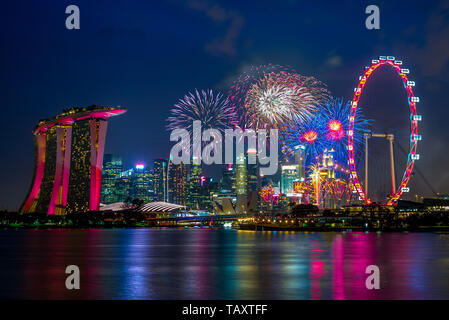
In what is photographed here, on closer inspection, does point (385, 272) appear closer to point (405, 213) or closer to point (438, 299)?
point (438, 299)

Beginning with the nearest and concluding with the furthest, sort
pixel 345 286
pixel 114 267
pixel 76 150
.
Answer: pixel 345 286 → pixel 114 267 → pixel 76 150

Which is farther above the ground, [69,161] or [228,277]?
[69,161]

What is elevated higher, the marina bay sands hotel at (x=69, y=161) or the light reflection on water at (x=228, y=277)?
the marina bay sands hotel at (x=69, y=161)

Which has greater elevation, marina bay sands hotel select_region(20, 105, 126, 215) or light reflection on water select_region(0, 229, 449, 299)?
marina bay sands hotel select_region(20, 105, 126, 215)

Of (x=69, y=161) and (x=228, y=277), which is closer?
(x=228, y=277)

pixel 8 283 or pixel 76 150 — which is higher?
pixel 76 150

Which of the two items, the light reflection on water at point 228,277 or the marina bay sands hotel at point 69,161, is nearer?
the light reflection on water at point 228,277

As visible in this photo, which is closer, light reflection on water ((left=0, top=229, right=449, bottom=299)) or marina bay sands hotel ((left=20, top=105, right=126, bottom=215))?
light reflection on water ((left=0, top=229, right=449, bottom=299))
